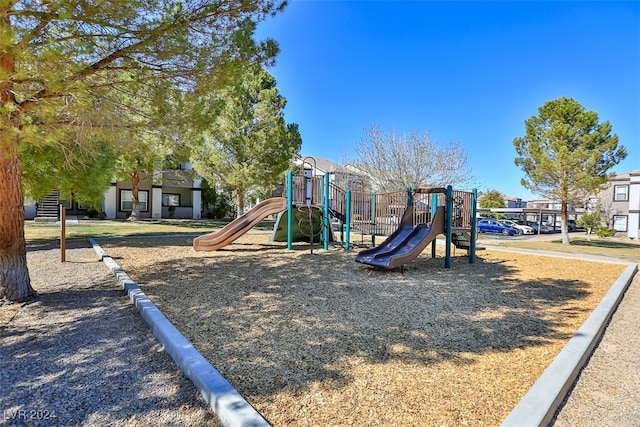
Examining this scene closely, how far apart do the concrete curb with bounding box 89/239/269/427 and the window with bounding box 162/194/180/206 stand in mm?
29858

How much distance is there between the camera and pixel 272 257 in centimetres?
983

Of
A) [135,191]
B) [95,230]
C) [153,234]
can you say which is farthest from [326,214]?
[135,191]

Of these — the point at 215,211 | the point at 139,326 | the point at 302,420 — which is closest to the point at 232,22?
the point at 139,326

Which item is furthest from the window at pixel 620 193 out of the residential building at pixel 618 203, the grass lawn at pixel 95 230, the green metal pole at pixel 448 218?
the green metal pole at pixel 448 218

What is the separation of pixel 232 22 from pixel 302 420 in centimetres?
552

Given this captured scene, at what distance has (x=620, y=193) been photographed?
109 ft

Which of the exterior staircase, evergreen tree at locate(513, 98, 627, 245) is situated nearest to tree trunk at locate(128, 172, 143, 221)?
the exterior staircase

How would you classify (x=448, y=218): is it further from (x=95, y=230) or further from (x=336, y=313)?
(x=95, y=230)

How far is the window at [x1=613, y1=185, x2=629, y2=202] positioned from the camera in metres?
32.8

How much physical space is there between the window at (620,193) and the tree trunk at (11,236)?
4184 cm

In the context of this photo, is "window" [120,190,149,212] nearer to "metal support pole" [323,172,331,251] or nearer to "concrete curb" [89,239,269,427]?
"metal support pole" [323,172,331,251]

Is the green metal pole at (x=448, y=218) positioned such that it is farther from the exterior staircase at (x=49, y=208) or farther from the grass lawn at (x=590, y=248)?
the exterior staircase at (x=49, y=208)

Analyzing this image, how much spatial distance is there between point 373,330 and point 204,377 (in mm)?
2091

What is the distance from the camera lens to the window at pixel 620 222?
3322 centimetres
